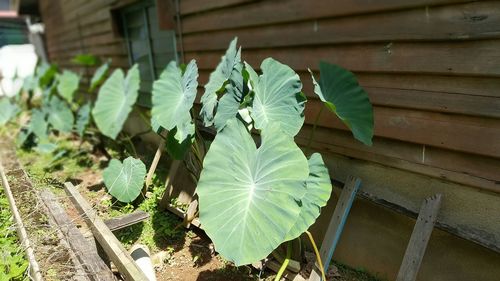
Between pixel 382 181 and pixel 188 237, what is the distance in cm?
147

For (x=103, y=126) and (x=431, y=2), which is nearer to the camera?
(x=431, y=2)

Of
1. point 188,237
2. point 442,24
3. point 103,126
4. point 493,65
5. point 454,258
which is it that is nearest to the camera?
point 493,65

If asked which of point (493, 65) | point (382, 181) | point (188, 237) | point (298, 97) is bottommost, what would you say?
point (188, 237)

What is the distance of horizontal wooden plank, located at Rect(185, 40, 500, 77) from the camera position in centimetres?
157

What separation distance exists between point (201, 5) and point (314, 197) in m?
2.21

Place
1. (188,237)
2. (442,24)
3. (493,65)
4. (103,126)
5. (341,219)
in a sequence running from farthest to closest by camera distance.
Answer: (103,126) < (188,237) < (341,219) < (442,24) < (493,65)

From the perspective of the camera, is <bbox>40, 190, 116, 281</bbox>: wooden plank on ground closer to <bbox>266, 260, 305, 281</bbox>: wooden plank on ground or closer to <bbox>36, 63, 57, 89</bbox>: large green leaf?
<bbox>266, 260, 305, 281</bbox>: wooden plank on ground

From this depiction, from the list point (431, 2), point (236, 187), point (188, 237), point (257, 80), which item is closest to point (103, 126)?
point (188, 237)

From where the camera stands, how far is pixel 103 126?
3.56 metres

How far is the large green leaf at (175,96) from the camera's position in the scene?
2.34 m

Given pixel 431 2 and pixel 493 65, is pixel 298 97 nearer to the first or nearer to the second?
pixel 431 2

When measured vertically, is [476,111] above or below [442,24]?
below

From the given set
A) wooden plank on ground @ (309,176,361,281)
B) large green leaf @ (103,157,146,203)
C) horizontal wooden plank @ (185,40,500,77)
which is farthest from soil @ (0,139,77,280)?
horizontal wooden plank @ (185,40,500,77)

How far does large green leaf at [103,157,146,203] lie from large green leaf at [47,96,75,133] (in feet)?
7.55
